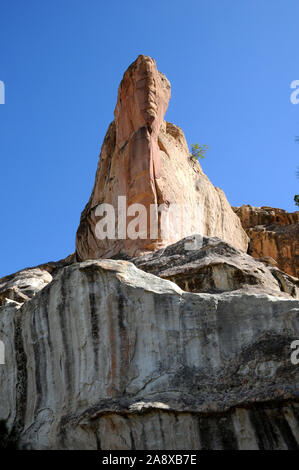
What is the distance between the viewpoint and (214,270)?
1434cm

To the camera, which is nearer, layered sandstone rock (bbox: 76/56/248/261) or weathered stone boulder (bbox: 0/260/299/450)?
weathered stone boulder (bbox: 0/260/299/450)

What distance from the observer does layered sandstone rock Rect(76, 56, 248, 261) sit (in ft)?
66.8

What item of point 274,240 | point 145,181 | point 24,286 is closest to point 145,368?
point 24,286

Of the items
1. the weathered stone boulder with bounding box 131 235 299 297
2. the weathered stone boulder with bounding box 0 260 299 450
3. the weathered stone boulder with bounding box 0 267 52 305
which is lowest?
the weathered stone boulder with bounding box 0 260 299 450

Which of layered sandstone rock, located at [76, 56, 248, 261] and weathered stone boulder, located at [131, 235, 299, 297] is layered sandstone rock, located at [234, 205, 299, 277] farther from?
weathered stone boulder, located at [131, 235, 299, 297]

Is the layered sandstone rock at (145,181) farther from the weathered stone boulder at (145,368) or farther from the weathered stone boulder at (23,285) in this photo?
the weathered stone boulder at (145,368)

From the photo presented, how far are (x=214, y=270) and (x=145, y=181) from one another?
264 inches

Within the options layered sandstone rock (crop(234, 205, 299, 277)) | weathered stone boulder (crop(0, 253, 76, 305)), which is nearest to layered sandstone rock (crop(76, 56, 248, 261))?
weathered stone boulder (crop(0, 253, 76, 305))

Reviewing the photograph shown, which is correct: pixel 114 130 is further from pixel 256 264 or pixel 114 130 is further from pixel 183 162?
pixel 256 264

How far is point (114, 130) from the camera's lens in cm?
2430

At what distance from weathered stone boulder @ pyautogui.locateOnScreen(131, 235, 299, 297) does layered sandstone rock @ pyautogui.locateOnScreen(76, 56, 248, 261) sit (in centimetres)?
370

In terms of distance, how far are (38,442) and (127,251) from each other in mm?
8326

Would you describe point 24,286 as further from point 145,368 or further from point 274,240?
point 274,240

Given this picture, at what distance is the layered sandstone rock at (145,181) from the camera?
20.4m
